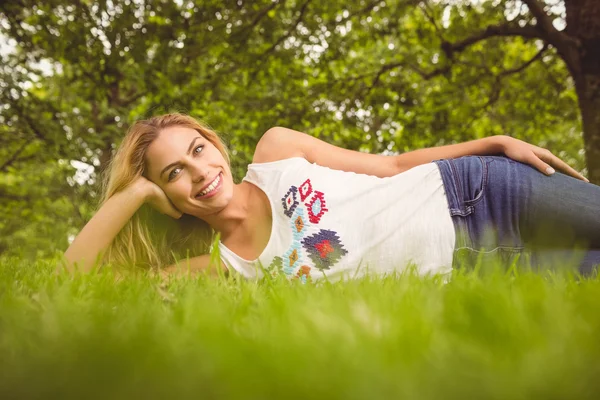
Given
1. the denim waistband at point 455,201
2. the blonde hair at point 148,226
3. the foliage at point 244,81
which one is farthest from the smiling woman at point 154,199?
the foliage at point 244,81

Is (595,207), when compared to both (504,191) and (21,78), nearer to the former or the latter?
(504,191)

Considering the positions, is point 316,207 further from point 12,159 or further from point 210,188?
point 12,159

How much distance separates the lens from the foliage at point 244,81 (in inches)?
233

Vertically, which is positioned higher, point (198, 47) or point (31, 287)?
point (198, 47)

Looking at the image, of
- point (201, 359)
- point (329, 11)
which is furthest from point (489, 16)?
point (201, 359)

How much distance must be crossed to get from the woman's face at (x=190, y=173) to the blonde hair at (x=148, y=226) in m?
0.15

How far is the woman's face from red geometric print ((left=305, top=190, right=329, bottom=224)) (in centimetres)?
54

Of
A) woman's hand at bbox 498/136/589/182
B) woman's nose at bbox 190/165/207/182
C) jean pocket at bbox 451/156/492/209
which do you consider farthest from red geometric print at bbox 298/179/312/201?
woman's hand at bbox 498/136/589/182

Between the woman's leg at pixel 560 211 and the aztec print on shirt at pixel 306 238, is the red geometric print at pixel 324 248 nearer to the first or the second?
the aztec print on shirt at pixel 306 238

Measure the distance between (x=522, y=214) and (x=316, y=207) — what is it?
1.22 m

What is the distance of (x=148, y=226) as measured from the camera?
10.6 feet

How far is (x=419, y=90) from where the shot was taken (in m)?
7.92

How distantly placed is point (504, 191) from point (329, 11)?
17.3 feet

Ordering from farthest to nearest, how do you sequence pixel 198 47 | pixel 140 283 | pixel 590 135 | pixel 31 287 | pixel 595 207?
pixel 198 47 < pixel 590 135 < pixel 595 207 < pixel 31 287 < pixel 140 283
